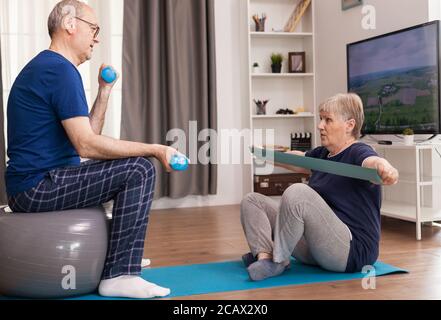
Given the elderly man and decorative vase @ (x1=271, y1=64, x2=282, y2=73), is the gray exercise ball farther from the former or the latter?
Answer: decorative vase @ (x1=271, y1=64, x2=282, y2=73)

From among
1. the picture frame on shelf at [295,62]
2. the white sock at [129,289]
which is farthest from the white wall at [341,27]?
the white sock at [129,289]

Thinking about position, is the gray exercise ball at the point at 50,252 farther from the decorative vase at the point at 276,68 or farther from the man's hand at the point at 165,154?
the decorative vase at the point at 276,68

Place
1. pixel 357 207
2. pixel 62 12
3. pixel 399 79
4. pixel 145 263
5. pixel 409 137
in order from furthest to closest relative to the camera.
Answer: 1. pixel 399 79
2. pixel 409 137
3. pixel 145 263
4. pixel 357 207
5. pixel 62 12

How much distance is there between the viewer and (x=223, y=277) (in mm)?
2291

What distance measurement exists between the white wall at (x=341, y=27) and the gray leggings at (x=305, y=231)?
1.93 meters

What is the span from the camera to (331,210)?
2.13 metres

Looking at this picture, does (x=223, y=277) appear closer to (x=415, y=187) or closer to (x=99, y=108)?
(x=99, y=108)

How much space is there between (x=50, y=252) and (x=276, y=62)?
337 centimetres

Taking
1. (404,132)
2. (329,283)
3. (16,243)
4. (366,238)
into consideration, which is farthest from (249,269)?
(404,132)

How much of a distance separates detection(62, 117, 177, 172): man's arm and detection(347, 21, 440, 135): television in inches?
78.5

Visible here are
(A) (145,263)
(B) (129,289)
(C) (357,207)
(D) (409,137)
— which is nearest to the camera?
(B) (129,289)

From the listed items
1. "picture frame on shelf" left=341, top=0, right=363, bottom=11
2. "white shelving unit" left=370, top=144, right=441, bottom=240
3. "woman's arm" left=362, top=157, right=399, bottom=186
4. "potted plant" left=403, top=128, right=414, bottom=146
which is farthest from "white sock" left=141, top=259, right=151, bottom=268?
"picture frame on shelf" left=341, top=0, right=363, bottom=11

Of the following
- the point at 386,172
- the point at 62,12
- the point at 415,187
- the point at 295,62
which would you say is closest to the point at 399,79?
the point at 415,187
